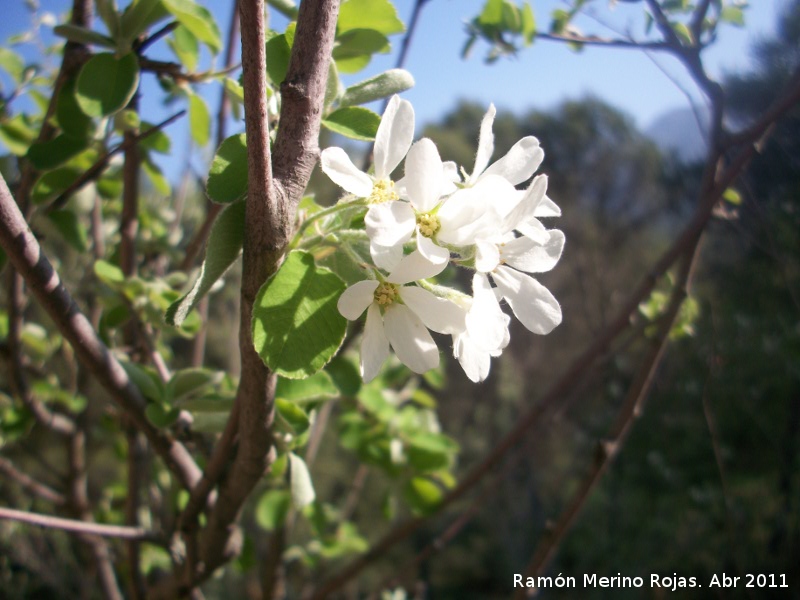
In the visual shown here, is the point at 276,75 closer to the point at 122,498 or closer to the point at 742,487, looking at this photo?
the point at 122,498

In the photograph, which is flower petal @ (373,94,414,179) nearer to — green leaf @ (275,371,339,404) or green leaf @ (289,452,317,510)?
green leaf @ (275,371,339,404)

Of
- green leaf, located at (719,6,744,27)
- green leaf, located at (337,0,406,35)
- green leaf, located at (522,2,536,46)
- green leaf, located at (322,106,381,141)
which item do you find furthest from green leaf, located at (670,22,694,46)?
green leaf, located at (322,106,381,141)

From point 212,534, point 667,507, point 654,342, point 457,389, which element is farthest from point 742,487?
point 212,534

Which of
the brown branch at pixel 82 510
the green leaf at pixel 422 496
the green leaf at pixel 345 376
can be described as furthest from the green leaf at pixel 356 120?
the brown branch at pixel 82 510

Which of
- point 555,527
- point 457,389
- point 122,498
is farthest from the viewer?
point 457,389

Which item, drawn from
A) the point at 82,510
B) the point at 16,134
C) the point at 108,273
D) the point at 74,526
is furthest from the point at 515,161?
the point at 82,510
